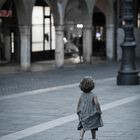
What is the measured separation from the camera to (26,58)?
107 ft

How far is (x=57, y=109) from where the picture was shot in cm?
1519

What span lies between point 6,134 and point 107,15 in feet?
99.8

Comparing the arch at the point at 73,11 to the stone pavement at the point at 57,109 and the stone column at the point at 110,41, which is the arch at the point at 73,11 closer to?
the stone column at the point at 110,41

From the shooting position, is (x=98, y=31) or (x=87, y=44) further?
(x=98, y=31)

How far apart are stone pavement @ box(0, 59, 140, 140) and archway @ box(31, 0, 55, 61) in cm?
1507

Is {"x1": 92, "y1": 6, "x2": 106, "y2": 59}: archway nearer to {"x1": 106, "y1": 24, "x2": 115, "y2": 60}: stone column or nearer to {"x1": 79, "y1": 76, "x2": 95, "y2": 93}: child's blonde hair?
{"x1": 106, "y1": 24, "x2": 115, "y2": 60}: stone column

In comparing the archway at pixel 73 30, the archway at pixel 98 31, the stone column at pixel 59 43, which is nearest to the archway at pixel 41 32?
the archway at pixel 73 30

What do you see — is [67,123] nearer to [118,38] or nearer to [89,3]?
[89,3]

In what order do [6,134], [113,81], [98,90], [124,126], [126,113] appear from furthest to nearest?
1. [113,81]
2. [98,90]
3. [126,113]
4. [124,126]
5. [6,134]

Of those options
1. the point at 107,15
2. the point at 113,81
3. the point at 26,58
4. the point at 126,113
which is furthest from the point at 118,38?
the point at 126,113

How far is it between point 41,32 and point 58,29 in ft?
23.8

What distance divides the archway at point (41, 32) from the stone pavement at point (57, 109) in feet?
49.4

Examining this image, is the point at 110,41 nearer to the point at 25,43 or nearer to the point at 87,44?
the point at 87,44

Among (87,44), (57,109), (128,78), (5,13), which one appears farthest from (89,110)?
(5,13)
